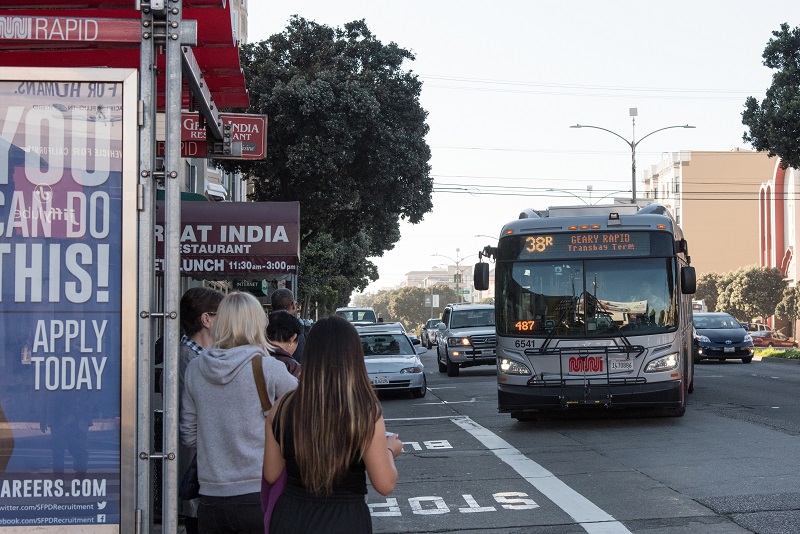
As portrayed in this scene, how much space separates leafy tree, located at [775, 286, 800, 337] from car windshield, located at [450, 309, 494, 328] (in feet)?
141

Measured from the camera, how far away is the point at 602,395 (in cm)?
1438

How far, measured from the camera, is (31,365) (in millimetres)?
4723

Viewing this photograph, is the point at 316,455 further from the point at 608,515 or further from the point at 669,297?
the point at 669,297

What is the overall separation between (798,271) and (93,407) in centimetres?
7692

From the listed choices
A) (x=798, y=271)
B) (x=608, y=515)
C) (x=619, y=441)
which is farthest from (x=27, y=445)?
(x=798, y=271)

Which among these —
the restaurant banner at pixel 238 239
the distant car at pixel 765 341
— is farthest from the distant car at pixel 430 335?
the restaurant banner at pixel 238 239

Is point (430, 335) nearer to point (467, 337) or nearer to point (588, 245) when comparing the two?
point (467, 337)

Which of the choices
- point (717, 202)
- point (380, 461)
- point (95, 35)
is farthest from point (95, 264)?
point (717, 202)

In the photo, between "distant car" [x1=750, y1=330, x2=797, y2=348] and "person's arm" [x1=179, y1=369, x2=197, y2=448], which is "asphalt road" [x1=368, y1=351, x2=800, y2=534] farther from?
"distant car" [x1=750, y1=330, x2=797, y2=348]

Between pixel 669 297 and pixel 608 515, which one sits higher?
pixel 669 297

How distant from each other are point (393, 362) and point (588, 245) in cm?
732

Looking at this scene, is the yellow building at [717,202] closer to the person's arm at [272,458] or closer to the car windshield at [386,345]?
the car windshield at [386,345]

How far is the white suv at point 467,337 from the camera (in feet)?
93.6

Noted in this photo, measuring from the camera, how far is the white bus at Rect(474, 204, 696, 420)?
14.4m
